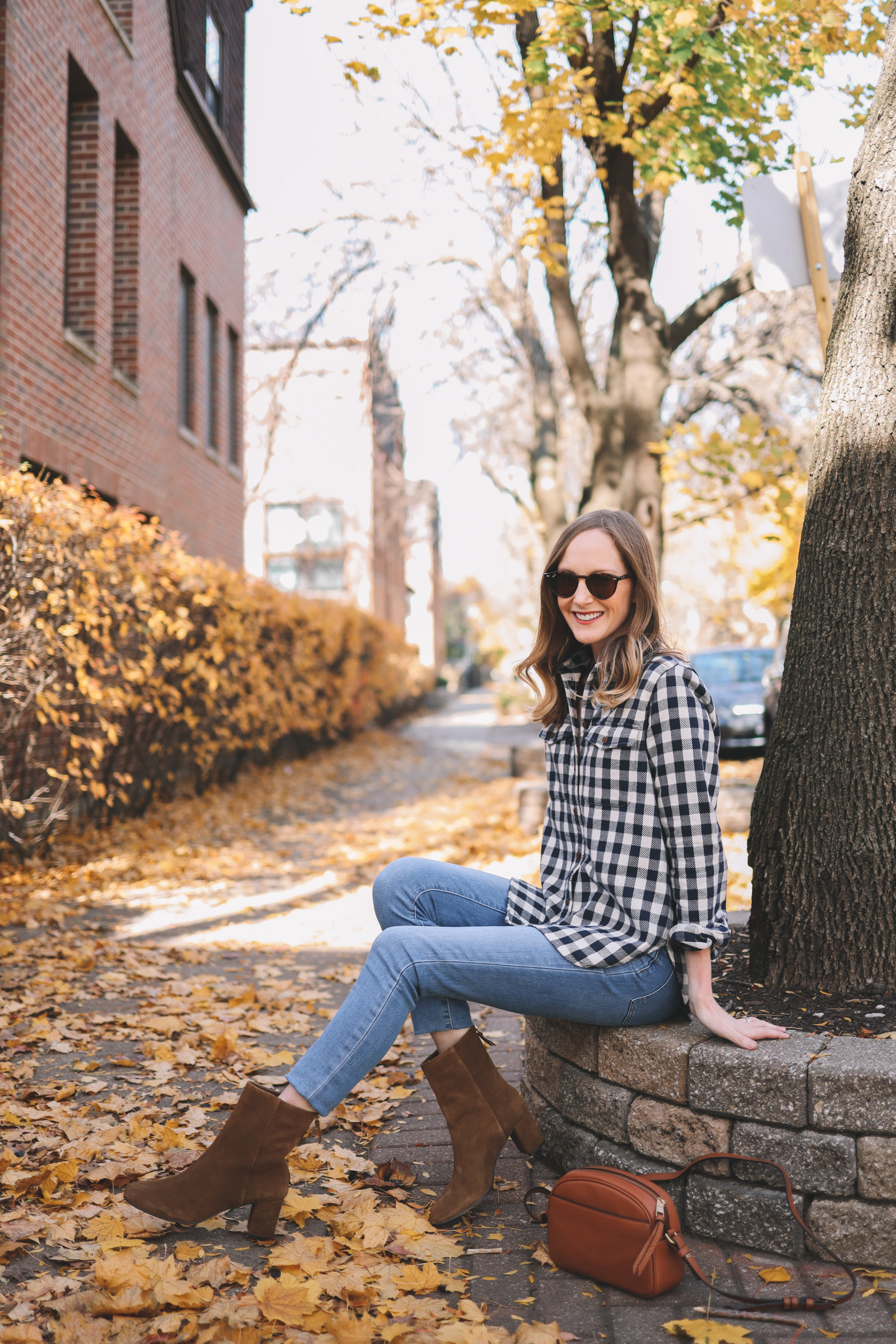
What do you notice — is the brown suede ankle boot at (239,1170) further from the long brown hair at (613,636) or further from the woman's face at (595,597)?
the woman's face at (595,597)

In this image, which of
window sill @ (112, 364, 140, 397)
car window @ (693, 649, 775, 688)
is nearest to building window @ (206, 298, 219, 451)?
window sill @ (112, 364, 140, 397)

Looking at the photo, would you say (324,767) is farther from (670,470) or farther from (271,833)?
(670,470)

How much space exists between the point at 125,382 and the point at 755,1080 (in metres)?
10.1

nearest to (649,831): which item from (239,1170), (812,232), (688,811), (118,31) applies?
(688,811)

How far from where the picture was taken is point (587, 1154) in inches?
114

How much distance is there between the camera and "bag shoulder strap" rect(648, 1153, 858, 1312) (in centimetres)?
226

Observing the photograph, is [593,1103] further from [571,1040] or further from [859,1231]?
[859,1231]

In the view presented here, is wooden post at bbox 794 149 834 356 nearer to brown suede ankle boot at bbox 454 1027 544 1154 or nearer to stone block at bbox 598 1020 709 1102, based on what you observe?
stone block at bbox 598 1020 709 1102

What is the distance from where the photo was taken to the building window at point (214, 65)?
1400cm

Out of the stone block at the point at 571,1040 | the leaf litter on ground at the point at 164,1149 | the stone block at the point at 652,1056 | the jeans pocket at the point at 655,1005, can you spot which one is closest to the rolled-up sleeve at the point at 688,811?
the jeans pocket at the point at 655,1005

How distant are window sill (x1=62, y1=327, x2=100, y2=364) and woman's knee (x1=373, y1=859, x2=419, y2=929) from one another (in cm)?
784

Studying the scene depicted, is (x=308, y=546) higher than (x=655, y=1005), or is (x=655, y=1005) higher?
(x=308, y=546)

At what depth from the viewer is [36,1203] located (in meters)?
2.79

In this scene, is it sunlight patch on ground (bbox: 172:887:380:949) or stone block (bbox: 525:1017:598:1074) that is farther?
sunlight patch on ground (bbox: 172:887:380:949)
